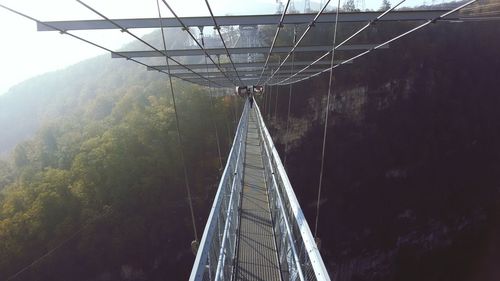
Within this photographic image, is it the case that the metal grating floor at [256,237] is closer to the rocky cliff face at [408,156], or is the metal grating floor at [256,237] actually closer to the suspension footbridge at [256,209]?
the suspension footbridge at [256,209]

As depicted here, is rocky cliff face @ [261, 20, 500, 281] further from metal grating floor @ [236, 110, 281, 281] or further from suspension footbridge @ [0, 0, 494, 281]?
suspension footbridge @ [0, 0, 494, 281]

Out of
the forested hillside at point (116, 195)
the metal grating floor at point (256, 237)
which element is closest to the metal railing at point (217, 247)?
the metal grating floor at point (256, 237)

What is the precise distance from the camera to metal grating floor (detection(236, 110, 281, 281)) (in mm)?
3457

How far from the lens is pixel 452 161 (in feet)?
124

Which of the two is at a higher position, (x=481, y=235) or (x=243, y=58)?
(x=243, y=58)

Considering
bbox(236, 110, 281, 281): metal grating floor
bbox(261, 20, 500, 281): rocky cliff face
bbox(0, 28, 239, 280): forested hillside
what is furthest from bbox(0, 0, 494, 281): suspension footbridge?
bbox(261, 20, 500, 281): rocky cliff face

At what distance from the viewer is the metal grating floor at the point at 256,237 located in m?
3.46

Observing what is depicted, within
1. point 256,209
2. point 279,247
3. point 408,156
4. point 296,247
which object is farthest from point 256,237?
point 408,156

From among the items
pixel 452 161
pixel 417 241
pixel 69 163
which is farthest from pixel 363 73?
pixel 69 163

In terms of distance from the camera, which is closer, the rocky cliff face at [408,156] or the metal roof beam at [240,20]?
the metal roof beam at [240,20]

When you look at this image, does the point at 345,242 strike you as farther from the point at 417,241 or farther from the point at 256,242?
the point at 256,242

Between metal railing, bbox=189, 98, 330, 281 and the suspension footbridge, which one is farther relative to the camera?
the suspension footbridge

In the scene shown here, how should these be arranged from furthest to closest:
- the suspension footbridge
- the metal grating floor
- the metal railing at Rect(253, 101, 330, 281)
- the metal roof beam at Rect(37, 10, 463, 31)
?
the metal roof beam at Rect(37, 10, 463, 31), the metal grating floor, the suspension footbridge, the metal railing at Rect(253, 101, 330, 281)

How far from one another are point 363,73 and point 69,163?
1096 inches
